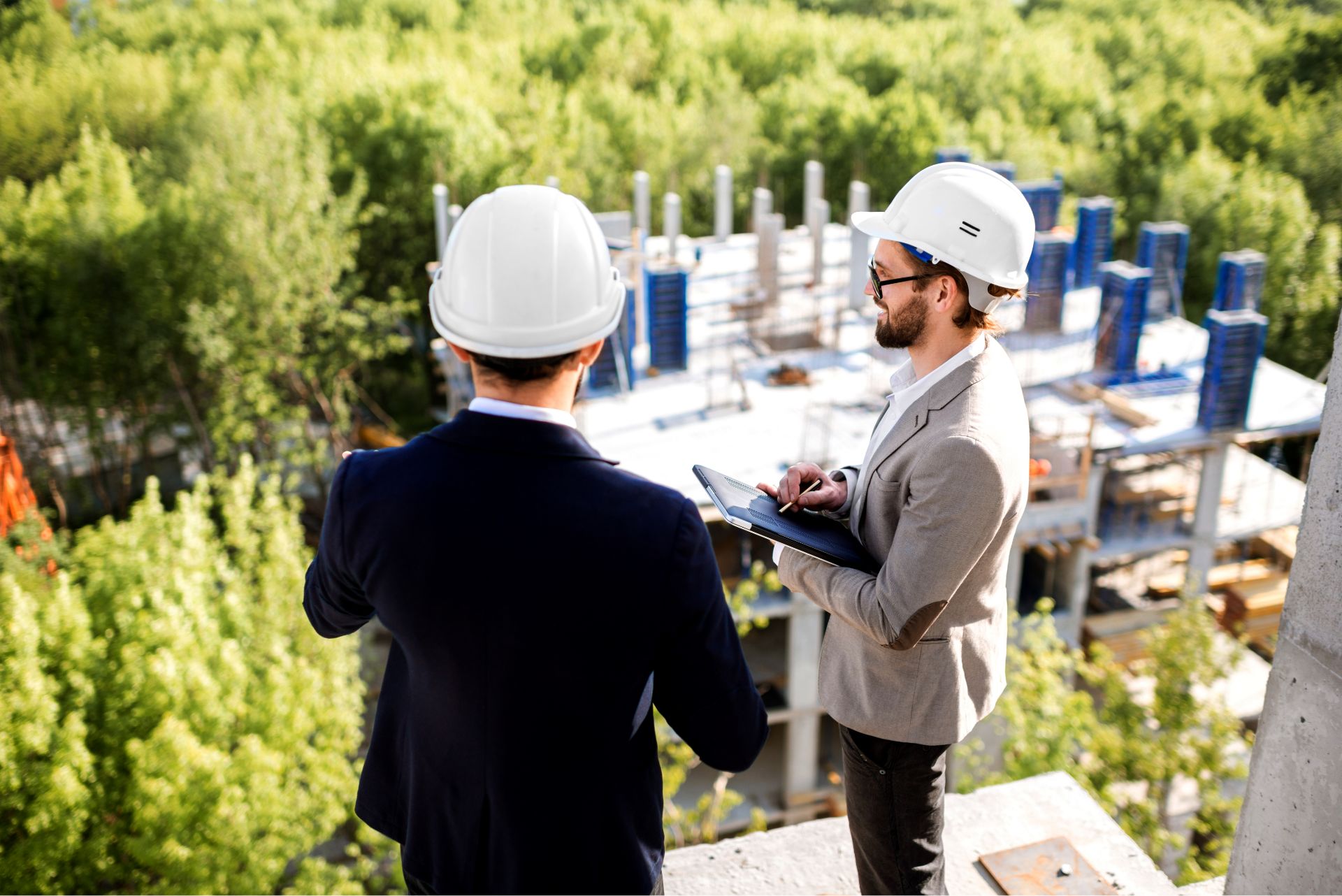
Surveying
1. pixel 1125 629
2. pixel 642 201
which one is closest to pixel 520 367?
pixel 1125 629

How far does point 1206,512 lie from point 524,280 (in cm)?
2389

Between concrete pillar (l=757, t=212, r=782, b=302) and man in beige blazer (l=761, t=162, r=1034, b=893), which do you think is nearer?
man in beige blazer (l=761, t=162, r=1034, b=893)

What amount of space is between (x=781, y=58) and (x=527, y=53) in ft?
41.5

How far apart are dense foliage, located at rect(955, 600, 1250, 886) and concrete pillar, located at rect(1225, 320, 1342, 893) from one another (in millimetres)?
12766

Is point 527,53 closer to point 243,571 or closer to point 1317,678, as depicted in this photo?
point 243,571

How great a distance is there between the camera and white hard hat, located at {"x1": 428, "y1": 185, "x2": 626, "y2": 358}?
7.73 ft

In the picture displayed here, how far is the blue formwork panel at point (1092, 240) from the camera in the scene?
28.3 m

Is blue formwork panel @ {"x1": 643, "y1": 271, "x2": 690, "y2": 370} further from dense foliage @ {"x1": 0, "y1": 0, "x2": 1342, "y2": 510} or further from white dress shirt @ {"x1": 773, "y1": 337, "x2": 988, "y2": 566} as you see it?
white dress shirt @ {"x1": 773, "y1": 337, "x2": 988, "y2": 566}

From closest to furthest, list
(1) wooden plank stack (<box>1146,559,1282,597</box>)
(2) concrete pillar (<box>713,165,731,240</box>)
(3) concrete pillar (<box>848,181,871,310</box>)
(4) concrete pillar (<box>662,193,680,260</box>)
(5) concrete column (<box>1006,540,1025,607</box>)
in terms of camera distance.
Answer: (5) concrete column (<box>1006,540,1025,607</box>), (1) wooden plank stack (<box>1146,559,1282,597</box>), (3) concrete pillar (<box>848,181,871,310</box>), (4) concrete pillar (<box>662,193,680,260</box>), (2) concrete pillar (<box>713,165,731,240</box>)

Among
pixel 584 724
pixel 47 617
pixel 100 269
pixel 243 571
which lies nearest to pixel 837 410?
pixel 243 571

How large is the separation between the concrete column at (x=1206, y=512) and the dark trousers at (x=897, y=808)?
69.5ft

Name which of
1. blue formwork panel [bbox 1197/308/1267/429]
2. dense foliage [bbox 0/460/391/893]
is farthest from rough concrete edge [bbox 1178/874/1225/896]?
blue formwork panel [bbox 1197/308/1267/429]

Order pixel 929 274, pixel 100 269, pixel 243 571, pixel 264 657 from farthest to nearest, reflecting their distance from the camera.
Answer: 1. pixel 100 269
2. pixel 243 571
3. pixel 264 657
4. pixel 929 274

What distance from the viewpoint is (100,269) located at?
28.4 metres
